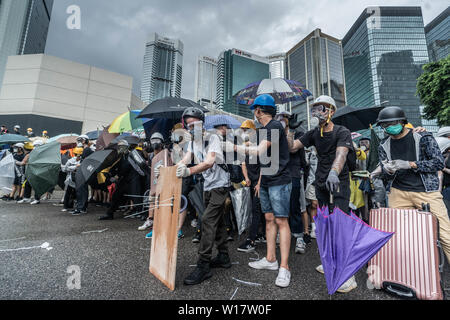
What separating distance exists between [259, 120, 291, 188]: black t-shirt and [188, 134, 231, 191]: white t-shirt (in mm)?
478

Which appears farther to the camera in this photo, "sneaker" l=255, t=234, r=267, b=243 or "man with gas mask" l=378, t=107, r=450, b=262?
"sneaker" l=255, t=234, r=267, b=243

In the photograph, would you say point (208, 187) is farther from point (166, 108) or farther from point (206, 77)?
point (206, 77)

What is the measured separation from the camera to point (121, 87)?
30.4 meters

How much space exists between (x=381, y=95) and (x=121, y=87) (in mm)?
101164

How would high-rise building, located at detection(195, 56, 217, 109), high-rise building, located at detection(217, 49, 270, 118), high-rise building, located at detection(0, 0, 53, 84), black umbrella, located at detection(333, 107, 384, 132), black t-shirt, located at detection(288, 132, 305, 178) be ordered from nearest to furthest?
black t-shirt, located at detection(288, 132, 305, 178) < black umbrella, located at detection(333, 107, 384, 132) < high-rise building, located at detection(0, 0, 53, 84) < high-rise building, located at detection(217, 49, 270, 118) < high-rise building, located at detection(195, 56, 217, 109)

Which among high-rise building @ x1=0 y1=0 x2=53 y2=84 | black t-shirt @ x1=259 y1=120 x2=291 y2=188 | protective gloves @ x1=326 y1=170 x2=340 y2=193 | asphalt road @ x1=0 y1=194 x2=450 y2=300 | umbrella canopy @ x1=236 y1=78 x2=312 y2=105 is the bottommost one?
asphalt road @ x1=0 y1=194 x2=450 y2=300

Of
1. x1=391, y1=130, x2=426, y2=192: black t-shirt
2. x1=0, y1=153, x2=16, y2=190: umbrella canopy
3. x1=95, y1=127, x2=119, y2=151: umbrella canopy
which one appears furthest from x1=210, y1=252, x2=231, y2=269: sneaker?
x1=0, y1=153, x2=16, y2=190: umbrella canopy

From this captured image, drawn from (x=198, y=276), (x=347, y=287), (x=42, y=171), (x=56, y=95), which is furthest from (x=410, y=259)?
(x=56, y=95)

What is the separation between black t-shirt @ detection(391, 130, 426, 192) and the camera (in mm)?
2234

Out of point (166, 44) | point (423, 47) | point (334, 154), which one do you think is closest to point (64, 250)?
point (334, 154)

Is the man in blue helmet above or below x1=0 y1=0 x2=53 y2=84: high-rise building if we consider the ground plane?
below

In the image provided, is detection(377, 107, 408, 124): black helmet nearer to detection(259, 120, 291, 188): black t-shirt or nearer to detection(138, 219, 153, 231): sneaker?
detection(259, 120, 291, 188): black t-shirt

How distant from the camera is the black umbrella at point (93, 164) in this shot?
186 inches

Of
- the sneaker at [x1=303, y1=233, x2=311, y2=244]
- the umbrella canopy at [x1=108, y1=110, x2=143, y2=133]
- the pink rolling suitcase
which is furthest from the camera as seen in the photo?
the umbrella canopy at [x1=108, y1=110, x2=143, y2=133]
